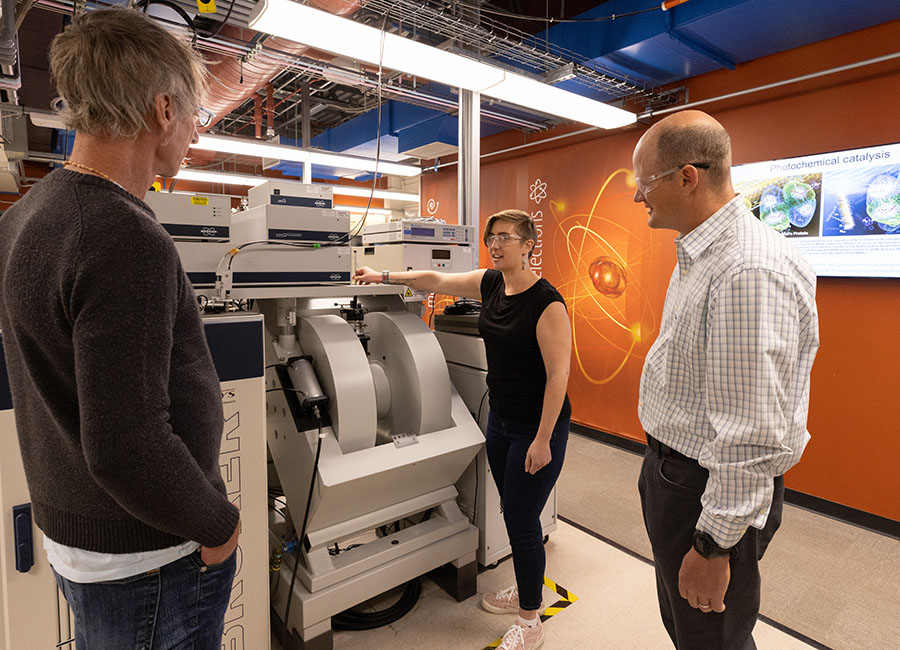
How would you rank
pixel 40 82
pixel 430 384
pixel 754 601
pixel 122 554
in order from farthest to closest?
1. pixel 40 82
2. pixel 430 384
3. pixel 754 601
4. pixel 122 554

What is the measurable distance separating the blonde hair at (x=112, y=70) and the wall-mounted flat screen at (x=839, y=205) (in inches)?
135

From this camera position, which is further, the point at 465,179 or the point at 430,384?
the point at 465,179

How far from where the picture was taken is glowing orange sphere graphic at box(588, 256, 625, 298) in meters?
4.21

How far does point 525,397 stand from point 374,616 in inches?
45.4

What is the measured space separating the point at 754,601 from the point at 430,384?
4.25 feet

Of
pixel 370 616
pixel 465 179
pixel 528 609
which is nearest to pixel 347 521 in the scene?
pixel 370 616

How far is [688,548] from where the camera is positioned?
1.19m

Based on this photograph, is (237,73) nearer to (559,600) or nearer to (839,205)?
(559,600)

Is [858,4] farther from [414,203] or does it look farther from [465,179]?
[414,203]

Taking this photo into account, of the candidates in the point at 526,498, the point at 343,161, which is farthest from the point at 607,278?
the point at 526,498

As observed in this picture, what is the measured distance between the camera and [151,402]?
0.73 meters

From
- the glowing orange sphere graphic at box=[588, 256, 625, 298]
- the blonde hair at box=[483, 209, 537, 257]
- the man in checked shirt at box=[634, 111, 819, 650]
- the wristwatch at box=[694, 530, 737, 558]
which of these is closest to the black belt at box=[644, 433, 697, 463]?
the man in checked shirt at box=[634, 111, 819, 650]

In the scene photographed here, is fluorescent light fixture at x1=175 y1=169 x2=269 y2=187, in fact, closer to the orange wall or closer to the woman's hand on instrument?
the orange wall

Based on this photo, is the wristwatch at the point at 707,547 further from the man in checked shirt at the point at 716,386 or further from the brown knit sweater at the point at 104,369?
the brown knit sweater at the point at 104,369
